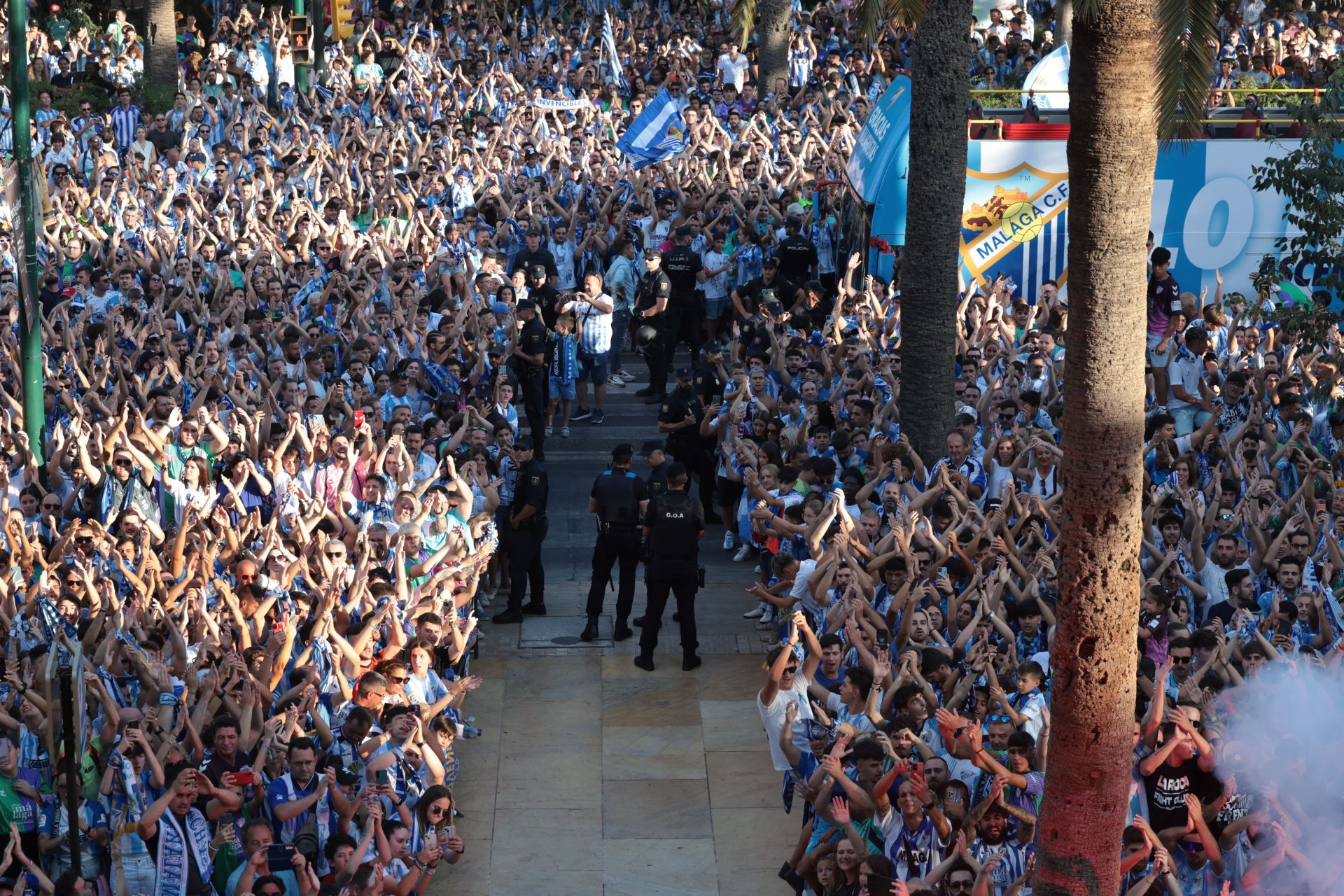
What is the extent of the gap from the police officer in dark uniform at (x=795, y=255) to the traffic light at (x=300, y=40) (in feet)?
29.4

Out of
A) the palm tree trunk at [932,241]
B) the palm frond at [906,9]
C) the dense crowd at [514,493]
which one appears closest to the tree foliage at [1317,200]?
the dense crowd at [514,493]

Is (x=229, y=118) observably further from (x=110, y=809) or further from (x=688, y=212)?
(x=110, y=809)

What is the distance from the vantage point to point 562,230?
65.4 feet

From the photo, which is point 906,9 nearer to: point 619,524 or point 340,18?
point 619,524

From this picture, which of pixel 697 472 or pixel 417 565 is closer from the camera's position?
pixel 417 565

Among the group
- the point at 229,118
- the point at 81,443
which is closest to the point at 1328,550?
the point at 81,443

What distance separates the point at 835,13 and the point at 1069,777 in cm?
2613

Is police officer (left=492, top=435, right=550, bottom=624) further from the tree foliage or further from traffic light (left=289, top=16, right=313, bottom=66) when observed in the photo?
traffic light (left=289, top=16, right=313, bottom=66)

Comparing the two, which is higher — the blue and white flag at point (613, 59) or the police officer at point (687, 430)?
the blue and white flag at point (613, 59)

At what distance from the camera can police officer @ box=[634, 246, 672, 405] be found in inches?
742

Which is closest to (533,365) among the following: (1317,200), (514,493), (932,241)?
(514,493)

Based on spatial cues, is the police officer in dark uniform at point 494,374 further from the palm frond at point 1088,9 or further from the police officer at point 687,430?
the palm frond at point 1088,9

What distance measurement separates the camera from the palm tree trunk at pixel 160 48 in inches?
1083

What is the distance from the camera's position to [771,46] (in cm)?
2767
